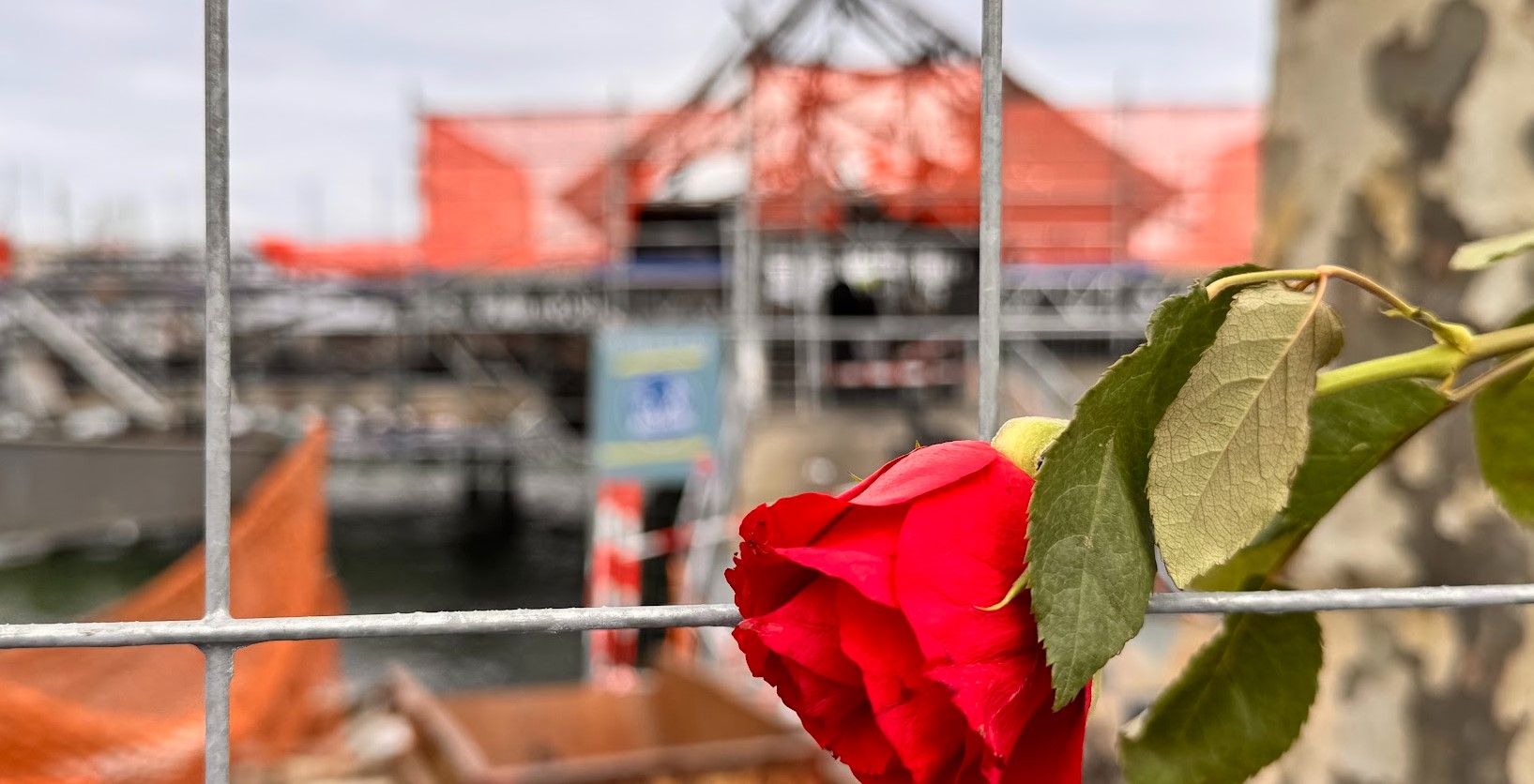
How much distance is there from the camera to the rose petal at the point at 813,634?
0.15 m

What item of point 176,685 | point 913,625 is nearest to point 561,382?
point 176,685

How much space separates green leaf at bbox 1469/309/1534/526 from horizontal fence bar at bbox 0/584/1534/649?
42mm

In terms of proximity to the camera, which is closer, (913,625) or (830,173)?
(913,625)

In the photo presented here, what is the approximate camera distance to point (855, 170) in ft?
18.5

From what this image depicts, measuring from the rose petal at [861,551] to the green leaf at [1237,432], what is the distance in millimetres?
37

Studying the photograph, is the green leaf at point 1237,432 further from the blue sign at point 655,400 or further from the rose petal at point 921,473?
the blue sign at point 655,400

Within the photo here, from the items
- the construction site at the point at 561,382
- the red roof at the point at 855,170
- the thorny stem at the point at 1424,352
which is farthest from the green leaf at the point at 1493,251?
the red roof at the point at 855,170

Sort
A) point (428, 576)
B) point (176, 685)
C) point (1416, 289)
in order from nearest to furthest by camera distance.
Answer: point (1416, 289), point (176, 685), point (428, 576)

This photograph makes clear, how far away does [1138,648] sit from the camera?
1.84 m

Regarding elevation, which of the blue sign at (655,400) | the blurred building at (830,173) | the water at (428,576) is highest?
the blurred building at (830,173)

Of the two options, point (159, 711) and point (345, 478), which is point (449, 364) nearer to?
point (345, 478)

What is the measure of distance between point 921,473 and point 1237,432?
1.8 inches

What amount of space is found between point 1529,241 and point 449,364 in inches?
323

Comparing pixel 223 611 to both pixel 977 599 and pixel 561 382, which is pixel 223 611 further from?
pixel 561 382
